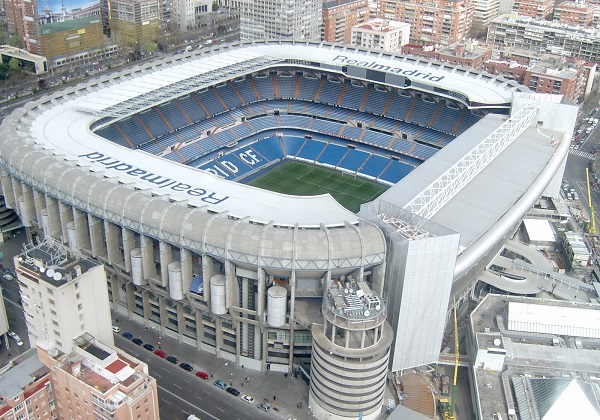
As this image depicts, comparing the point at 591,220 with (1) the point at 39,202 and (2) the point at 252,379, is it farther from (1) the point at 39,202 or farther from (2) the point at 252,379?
(1) the point at 39,202

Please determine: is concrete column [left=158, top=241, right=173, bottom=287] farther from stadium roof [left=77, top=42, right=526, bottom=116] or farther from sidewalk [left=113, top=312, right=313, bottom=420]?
stadium roof [left=77, top=42, right=526, bottom=116]

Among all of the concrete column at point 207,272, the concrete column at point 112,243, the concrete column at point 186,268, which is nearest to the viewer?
the concrete column at point 207,272

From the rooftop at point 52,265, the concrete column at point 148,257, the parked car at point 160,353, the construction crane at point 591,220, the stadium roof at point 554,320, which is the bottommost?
the parked car at point 160,353

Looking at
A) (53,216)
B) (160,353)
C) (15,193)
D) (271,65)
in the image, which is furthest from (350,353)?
(271,65)

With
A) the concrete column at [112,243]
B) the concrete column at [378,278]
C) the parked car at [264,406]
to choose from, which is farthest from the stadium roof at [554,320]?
the concrete column at [112,243]

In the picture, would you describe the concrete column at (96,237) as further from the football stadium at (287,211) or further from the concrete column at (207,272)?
the concrete column at (207,272)
